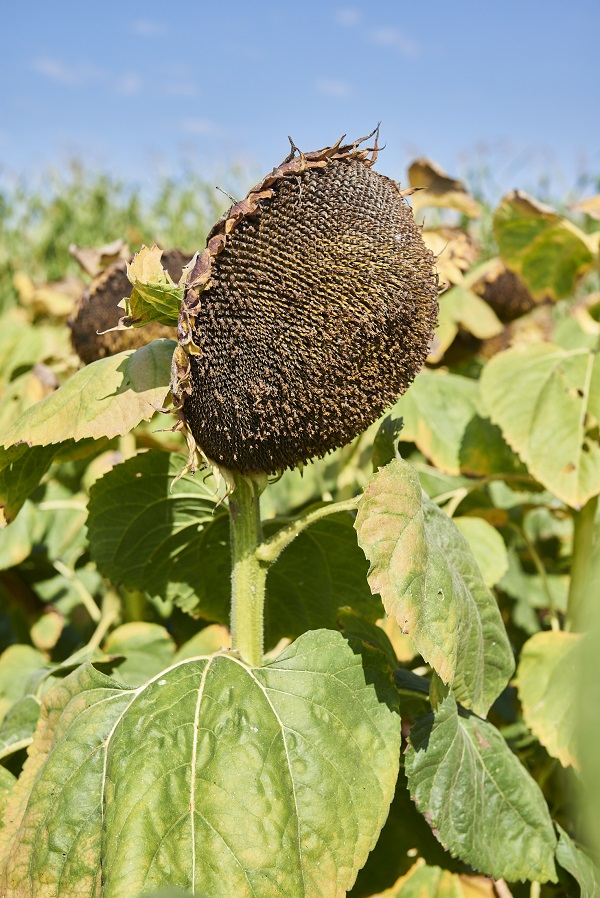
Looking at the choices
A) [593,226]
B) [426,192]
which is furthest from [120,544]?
[593,226]

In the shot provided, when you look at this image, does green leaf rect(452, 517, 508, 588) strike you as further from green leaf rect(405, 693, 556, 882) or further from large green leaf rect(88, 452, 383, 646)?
green leaf rect(405, 693, 556, 882)

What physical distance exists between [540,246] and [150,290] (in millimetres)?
2019

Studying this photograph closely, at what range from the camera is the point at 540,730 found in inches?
86.1

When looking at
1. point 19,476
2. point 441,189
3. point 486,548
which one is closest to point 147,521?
point 19,476

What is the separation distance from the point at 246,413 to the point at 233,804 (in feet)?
2.11

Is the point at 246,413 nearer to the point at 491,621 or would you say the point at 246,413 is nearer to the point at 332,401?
the point at 332,401

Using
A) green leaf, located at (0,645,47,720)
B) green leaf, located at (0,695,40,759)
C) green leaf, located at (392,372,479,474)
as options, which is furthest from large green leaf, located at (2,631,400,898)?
green leaf, located at (392,372,479,474)

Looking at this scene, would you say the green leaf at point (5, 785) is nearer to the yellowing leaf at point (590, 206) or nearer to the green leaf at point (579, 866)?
the green leaf at point (579, 866)

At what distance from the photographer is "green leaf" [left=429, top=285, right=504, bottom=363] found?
11.3 feet

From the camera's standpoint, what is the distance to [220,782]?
1.43 m

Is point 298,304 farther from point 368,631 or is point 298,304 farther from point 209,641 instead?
point 209,641

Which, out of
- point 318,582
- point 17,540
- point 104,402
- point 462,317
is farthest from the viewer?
point 462,317

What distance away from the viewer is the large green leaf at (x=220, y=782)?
1393mm

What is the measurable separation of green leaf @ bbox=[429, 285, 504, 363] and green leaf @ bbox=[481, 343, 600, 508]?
614 millimetres
